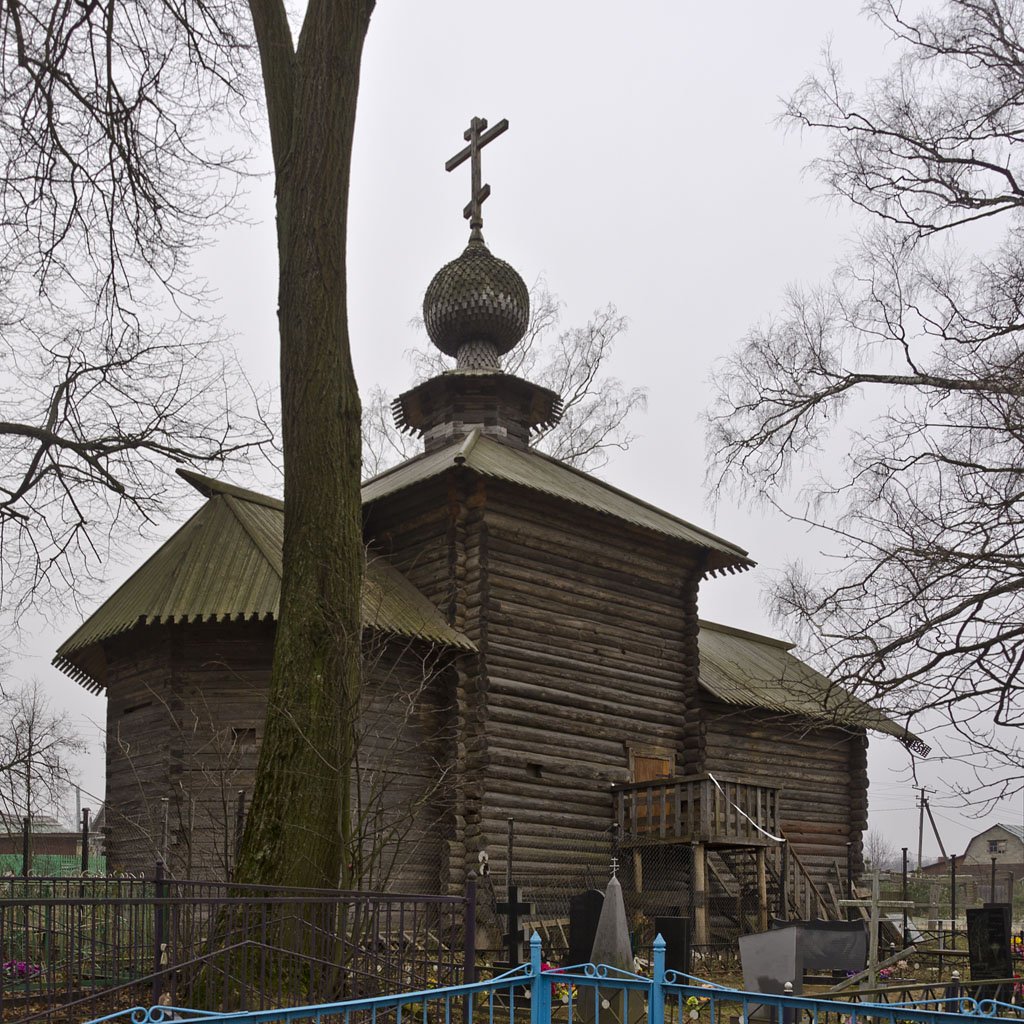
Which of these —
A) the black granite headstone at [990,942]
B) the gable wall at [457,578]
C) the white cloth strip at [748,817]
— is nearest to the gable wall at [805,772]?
the white cloth strip at [748,817]

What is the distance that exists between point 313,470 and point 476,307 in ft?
42.7

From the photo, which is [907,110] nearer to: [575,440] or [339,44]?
[339,44]

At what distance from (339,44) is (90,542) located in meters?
9.01

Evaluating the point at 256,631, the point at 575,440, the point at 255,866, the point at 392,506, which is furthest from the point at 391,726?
the point at 575,440

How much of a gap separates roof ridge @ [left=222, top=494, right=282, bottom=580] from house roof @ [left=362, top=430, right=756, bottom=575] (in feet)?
6.47

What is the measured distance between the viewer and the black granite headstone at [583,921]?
412 inches

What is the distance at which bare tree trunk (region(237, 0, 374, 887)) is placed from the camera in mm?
8578

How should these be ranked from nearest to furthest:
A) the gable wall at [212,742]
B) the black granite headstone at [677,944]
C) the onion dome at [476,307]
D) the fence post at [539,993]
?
the fence post at [539,993], the black granite headstone at [677,944], the gable wall at [212,742], the onion dome at [476,307]

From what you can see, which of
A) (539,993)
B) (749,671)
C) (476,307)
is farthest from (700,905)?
(539,993)

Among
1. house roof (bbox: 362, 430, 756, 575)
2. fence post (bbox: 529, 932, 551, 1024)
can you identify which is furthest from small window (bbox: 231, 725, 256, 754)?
fence post (bbox: 529, 932, 551, 1024)

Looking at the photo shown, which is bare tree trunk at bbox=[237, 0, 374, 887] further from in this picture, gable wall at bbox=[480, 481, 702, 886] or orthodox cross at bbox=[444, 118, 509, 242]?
orthodox cross at bbox=[444, 118, 509, 242]

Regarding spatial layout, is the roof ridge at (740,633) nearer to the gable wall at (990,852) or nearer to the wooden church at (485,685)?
the wooden church at (485,685)

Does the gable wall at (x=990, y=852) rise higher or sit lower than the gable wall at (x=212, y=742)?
lower

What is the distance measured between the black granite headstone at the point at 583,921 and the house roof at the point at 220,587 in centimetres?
475
